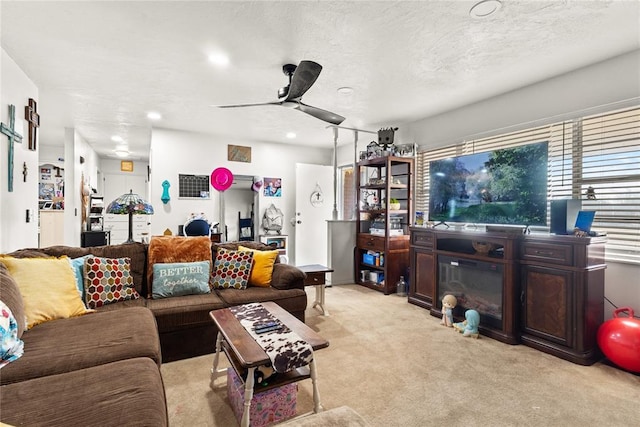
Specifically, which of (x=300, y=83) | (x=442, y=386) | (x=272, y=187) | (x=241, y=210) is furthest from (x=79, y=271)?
(x=272, y=187)

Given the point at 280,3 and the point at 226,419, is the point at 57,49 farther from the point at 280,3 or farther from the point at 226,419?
the point at 226,419

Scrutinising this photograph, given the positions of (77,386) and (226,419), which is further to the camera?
(226,419)

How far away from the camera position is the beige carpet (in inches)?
69.0

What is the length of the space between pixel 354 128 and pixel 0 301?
14.3ft

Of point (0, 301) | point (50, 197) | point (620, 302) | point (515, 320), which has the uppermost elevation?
point (50, 197)

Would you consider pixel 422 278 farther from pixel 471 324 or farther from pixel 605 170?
pixel 605 170

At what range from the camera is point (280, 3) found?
1.97 m

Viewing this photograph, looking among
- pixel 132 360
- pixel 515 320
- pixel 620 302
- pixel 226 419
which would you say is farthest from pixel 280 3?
pixel 620 302

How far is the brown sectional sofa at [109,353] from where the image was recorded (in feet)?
3.58

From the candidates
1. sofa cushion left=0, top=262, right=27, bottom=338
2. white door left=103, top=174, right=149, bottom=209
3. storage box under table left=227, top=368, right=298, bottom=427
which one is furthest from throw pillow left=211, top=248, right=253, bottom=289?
white door left=103, top=174, right=149, bottom=209

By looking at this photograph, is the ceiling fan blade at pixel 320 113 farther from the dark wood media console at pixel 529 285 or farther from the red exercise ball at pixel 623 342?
the red exercise ball at pixel 623 342

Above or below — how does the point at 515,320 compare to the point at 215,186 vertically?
below

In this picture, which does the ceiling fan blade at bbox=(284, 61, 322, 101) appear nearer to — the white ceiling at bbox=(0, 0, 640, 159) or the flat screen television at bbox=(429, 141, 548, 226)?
the white ceiling at bbox=(0, 0, 640, 159)

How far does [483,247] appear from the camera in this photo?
9.82ft
